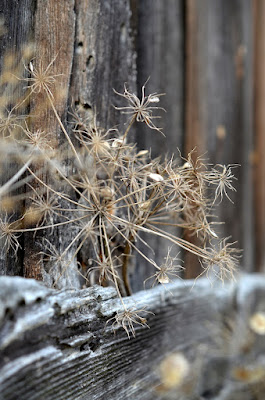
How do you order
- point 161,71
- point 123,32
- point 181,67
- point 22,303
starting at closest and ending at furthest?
point 22,303 < point 123,32 < point 161,71 < point 181,67

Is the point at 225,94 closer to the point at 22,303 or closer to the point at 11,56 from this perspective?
the point at 11,56

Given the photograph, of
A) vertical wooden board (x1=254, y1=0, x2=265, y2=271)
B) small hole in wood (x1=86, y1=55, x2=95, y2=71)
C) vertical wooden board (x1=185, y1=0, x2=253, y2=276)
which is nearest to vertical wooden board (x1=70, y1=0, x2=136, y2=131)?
small hole in wood (x1=86, y1=55, x2=95, y2=71)

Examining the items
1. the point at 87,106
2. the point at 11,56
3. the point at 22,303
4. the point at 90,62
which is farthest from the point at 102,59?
the point at 22,303

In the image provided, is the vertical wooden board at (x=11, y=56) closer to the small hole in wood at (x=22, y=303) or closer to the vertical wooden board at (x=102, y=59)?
the vertical wooden board at (x=102, y=59)

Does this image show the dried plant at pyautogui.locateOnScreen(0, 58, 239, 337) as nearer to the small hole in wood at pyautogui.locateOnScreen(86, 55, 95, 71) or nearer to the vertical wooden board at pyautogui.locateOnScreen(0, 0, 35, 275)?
the vertical wooden board at pyautogui.locateOnScreen(0, 0, 35, 275)

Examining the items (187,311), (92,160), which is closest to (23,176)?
(92,160)

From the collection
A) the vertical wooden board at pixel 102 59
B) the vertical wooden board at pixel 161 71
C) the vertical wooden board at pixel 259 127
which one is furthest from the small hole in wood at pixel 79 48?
the vertical wooden board at pixel 259 127
